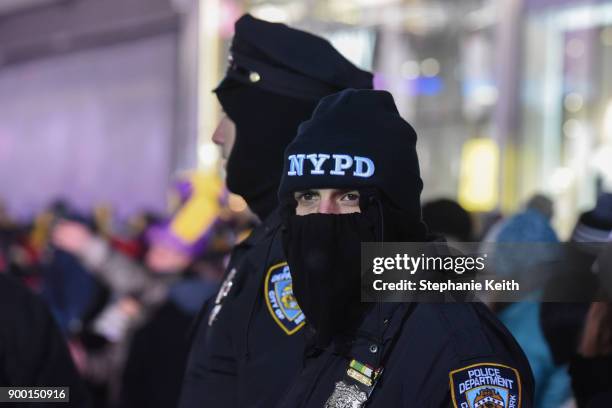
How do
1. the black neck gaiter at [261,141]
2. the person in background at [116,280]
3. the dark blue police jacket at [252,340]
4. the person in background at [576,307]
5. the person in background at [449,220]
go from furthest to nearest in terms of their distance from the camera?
the person in background at [116,280] < the person in background at [449,220] < the person in background at [576,307] < the black neck gaiter at [261,141] < the dark blue police jacket at [252,340]

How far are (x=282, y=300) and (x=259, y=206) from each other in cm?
56

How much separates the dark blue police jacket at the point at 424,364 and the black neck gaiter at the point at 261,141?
1005 mm

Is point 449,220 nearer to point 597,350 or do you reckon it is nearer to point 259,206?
point 259,206

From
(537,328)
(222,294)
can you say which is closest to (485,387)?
(222,294)

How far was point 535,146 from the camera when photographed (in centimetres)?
1053

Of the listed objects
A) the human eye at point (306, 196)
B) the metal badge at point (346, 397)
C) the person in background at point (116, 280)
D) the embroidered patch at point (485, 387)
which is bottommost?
the person in background at point (116, 280)

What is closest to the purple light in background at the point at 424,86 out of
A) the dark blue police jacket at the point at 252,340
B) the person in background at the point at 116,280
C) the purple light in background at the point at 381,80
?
the purple light in background at the point at 381,80

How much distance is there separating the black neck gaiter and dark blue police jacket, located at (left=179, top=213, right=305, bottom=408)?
17cm

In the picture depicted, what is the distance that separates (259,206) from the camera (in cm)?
293

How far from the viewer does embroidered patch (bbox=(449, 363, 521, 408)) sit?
1707 mm

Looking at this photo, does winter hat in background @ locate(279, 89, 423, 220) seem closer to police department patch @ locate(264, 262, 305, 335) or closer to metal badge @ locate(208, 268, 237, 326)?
police department patch @ locate(264, 262, 305, 335)

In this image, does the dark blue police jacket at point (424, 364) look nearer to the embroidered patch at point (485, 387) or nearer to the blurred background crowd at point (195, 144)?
the embroidered patch at point (485, 387)

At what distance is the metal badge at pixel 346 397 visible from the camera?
183 centimetres

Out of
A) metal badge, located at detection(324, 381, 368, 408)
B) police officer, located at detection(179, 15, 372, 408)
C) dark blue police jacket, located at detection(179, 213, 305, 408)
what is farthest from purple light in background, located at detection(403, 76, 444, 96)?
metal badge, located at detection(324, 381, 368, 408)
